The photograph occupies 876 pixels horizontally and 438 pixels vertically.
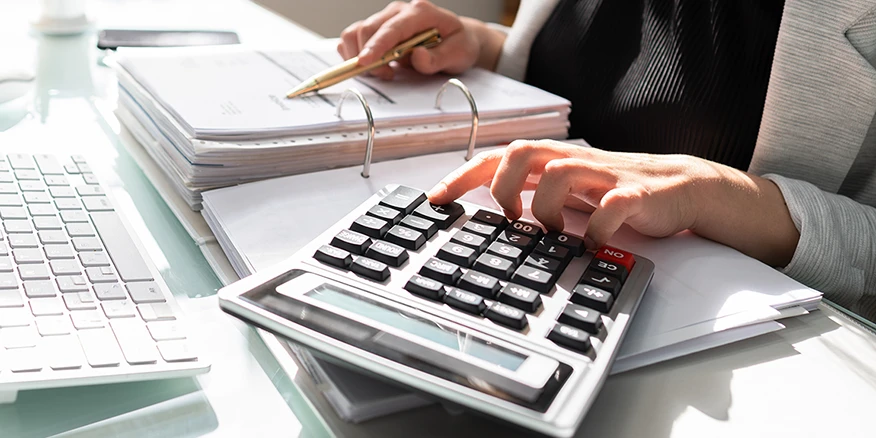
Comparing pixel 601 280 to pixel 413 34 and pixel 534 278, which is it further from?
pixel 413 34

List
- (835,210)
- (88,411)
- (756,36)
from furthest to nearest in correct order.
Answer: (756,36), (835,210), (88,411)

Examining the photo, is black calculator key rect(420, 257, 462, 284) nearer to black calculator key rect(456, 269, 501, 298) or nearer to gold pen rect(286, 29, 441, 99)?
black calculator key rect(456, 269, 501, 298)

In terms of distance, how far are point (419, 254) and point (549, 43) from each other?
1.95ft

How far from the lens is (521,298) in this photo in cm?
40

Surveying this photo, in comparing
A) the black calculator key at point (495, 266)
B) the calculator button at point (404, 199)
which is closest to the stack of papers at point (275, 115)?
the calculator button at point (404, 199)

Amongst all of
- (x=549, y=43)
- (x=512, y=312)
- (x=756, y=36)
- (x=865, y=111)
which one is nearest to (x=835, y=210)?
(x=865, y=111)

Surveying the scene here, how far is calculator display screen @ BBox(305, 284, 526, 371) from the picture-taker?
1.18 ft

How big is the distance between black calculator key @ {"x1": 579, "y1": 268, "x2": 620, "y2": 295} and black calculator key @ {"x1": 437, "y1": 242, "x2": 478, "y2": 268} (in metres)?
0.07

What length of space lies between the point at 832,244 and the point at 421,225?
1.04 feet

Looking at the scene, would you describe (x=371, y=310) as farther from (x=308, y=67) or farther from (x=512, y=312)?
(x=308, y=67)

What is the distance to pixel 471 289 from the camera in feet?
1.34

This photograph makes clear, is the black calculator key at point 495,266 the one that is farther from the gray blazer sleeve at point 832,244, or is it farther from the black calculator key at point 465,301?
the gray blazer sleeve at point 832,244

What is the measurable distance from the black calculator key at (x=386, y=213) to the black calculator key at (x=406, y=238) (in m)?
0.01

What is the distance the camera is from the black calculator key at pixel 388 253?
0.43 metres
